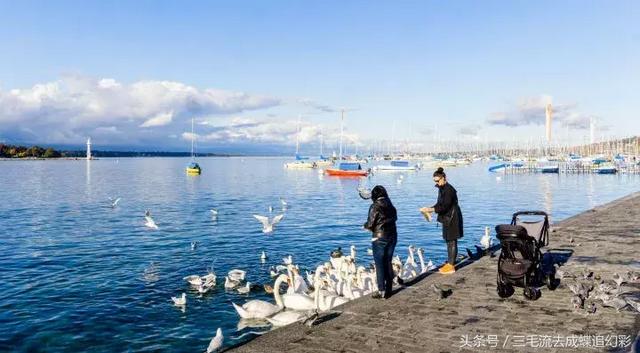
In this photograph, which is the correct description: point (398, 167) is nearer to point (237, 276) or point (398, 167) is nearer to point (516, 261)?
point (237, 276)

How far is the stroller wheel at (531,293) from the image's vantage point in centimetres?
957

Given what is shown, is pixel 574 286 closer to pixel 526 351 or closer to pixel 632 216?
pixel 526 351

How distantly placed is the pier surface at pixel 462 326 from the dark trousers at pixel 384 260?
1.01 feet

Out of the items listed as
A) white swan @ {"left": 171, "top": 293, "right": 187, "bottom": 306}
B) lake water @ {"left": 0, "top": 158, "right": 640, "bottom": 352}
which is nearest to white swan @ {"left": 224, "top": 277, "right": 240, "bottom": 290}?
lake water @ {"left": 0, "top": 158, "right": 640, "bottom": 352}

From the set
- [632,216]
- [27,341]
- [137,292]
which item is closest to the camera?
[27,341]

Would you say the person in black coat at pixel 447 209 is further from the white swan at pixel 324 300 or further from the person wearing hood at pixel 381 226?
the white swan at pixel 324 300

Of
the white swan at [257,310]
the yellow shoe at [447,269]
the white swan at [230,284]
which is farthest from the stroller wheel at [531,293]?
the white swan at [230,284]

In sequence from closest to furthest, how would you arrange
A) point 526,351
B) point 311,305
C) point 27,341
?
1. point 526,351
2. point 27,341
3. point 311,305

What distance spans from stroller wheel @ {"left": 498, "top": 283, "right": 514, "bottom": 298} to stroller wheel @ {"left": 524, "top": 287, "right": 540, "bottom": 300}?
348 mm

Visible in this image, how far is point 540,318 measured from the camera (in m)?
8.51

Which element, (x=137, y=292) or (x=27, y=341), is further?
(x=137, y=292)

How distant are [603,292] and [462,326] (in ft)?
10.9

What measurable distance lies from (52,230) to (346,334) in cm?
2920

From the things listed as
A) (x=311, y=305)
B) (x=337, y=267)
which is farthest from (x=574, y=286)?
(x=337, y=267)
